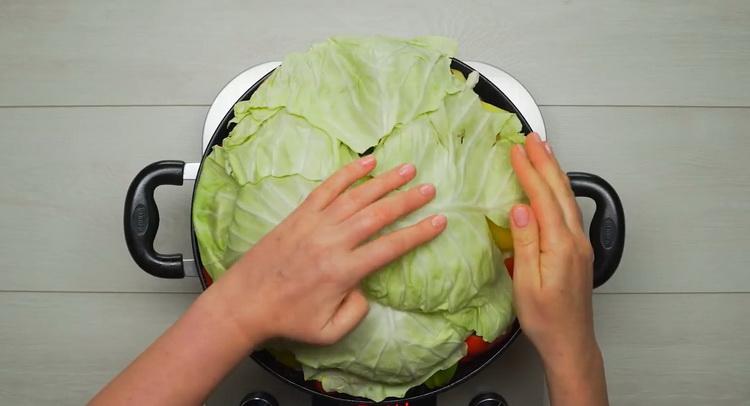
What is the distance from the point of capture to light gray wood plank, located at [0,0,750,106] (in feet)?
3.73

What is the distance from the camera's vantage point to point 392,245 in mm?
689

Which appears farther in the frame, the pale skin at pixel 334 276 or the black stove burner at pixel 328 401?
the black stove burner at pixel 328 401

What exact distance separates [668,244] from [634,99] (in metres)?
0.24

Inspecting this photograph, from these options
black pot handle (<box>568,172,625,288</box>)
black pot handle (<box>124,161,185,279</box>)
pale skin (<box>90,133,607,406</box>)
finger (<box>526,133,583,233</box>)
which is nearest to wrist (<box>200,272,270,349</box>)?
pale skin (<box>90,133,607,406</box>)

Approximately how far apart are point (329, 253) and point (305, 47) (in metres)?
0.54

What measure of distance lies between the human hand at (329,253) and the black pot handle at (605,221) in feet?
1.00

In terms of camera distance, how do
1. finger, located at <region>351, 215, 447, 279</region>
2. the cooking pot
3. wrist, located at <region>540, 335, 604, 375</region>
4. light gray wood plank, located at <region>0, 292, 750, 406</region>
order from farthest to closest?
light gray wood plank, located at <region>0, 292, 750, 406</region>
the cooking pot
wrist, located at <region>540, 335, 604, 375</region>
finger, located at <region>351, 215, 447, 279</region>

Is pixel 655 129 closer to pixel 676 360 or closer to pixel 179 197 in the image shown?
pixel 676 360

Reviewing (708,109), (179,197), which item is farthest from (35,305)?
(708,109)

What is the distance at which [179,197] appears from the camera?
1101 mm

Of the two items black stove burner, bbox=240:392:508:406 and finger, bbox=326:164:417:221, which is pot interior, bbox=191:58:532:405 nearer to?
black stove burner, bbox=240:392:508:406

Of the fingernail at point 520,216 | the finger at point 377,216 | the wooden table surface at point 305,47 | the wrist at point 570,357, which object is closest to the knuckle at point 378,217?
the finger at point 377,216

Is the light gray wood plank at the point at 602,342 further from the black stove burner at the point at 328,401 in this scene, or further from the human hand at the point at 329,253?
the human hand at the point at 329,253

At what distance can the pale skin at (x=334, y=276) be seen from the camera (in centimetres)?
70
